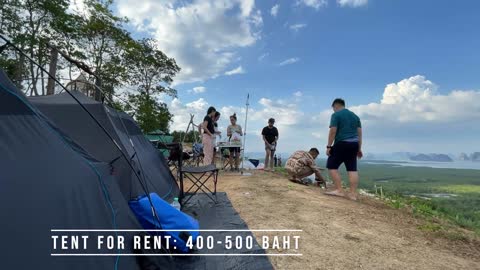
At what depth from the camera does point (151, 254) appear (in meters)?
2.22

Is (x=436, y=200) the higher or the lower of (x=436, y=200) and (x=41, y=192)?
the lower

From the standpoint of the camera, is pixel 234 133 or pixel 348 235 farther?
pixel 234 133

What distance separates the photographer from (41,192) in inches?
66.9

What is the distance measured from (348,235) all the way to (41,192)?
120 inches

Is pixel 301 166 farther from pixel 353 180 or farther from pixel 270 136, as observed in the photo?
pixel 353 180

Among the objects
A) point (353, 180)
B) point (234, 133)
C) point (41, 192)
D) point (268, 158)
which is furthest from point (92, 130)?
point (268, 158)

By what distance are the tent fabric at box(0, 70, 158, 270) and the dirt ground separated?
1.56 m

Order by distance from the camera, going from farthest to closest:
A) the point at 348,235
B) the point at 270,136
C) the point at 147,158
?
the point at 270,136 → the point at 147,158 → the point at 348,235

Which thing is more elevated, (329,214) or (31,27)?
(31,27)

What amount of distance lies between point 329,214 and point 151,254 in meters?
2.71

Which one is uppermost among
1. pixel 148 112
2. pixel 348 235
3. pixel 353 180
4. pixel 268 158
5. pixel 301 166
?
pixel 148 112

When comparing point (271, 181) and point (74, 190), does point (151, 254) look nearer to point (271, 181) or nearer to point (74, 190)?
point (74, 190)

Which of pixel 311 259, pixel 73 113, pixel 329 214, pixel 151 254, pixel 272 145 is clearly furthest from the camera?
pixel 272 145

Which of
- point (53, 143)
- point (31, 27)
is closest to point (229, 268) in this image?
point (53, 143)
